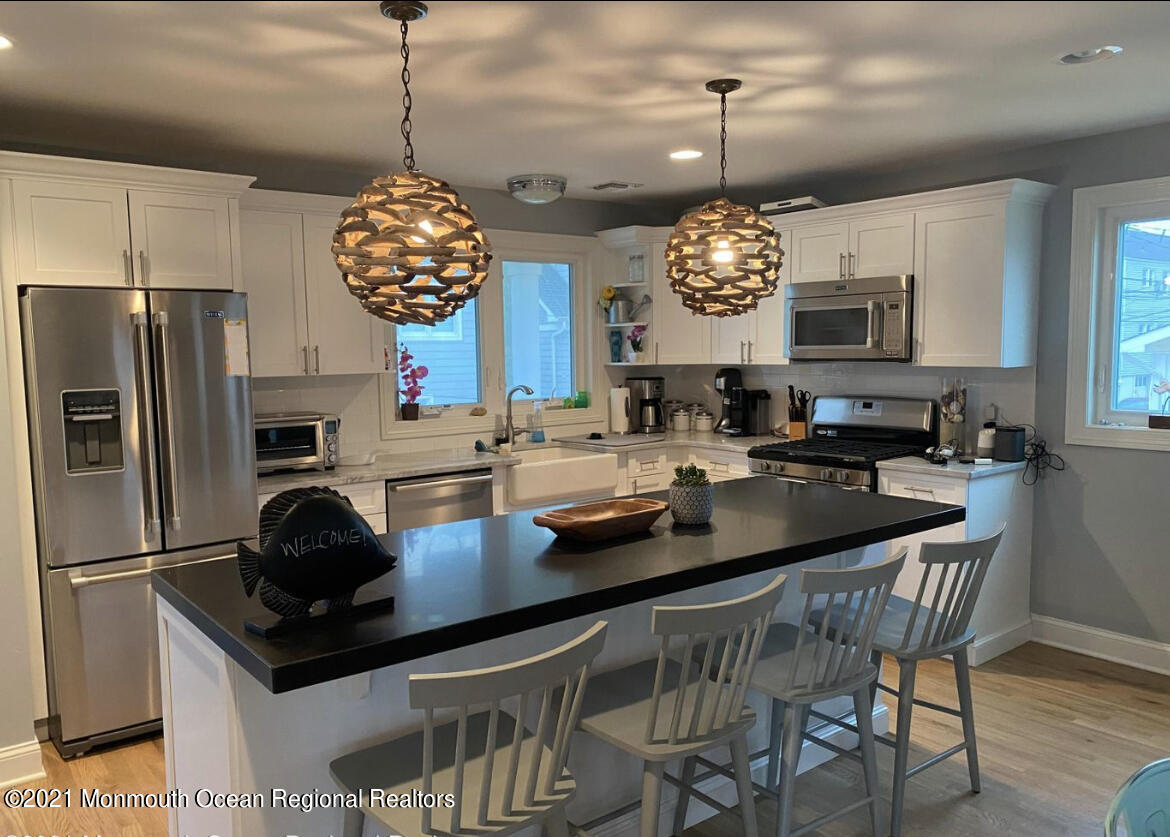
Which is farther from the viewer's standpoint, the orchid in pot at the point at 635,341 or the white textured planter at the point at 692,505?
the orchid in pot at the point at 635,341

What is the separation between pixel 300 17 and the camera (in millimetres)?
2330

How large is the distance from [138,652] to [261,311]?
159cm

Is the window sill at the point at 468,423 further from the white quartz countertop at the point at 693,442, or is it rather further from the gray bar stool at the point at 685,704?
the gray bar stool at the point at 685,704

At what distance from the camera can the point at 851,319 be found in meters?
4.57

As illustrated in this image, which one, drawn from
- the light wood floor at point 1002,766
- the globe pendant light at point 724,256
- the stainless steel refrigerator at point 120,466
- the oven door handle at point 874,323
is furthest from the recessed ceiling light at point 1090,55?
the stainless steel refrigerator at point 120,466

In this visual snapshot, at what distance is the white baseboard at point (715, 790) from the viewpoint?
8.47ft

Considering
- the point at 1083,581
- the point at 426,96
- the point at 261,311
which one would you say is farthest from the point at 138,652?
the point at 1083,581

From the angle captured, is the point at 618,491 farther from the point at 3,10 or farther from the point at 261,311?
the point at 3,10

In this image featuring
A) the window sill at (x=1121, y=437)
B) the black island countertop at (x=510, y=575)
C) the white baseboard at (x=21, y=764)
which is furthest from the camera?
the window sill at (x=1121, y=437)

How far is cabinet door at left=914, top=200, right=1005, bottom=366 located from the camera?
405cm

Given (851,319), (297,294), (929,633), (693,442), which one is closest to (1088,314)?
(851,319)

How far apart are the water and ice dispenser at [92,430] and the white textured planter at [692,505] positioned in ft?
7.15

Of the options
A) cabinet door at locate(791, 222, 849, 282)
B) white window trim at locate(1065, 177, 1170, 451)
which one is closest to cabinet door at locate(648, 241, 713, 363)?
cabinet door at locate(791, 222, 849, 282)

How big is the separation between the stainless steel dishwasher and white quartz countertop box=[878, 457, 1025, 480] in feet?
6.63
